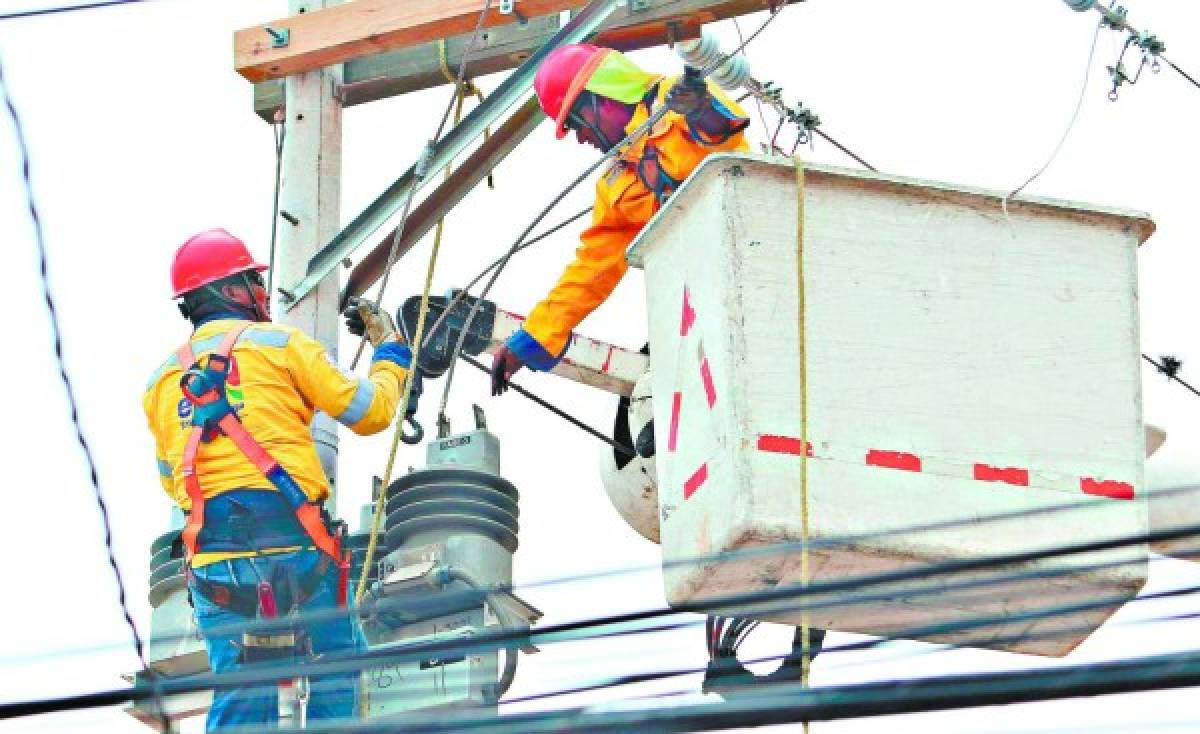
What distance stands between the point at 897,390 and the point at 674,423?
0.64 metres

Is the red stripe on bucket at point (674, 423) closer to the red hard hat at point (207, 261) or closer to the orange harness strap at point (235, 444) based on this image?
the orange harness strap at point (235, 444)

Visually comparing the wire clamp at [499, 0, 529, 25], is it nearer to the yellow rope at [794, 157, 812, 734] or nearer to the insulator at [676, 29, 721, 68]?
the insulator at [676, 29, 721, 68]

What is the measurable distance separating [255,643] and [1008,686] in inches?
153

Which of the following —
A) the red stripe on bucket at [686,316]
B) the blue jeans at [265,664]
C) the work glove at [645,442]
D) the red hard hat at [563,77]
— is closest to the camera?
the red stripe on bucket at [686,316]

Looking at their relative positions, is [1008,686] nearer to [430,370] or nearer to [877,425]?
[877,425]

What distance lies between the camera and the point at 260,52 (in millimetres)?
10305

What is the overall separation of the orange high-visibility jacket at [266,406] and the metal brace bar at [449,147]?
4.48 feet

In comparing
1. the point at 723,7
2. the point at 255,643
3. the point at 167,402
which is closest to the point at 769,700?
the point at 255,643

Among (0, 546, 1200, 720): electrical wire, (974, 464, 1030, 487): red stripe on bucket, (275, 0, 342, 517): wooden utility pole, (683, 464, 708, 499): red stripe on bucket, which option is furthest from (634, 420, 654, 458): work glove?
(0, 546, 1200, 720): electrical wire

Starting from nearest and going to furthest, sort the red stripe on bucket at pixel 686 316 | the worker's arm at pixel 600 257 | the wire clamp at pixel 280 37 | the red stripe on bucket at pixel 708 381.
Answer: the red stripe on bucket at pixel 708 381 < the red stripe on bucket at pixel 686 316 < the worker's arm at pixel 600 257 < the wire clamp at pixel 280 37

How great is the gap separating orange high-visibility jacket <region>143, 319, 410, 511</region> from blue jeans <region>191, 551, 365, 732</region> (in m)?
0.21

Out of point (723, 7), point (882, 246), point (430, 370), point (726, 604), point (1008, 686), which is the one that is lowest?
point (1008, 686)

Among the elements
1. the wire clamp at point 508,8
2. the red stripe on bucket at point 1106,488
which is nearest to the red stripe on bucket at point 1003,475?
the red stripe on bucket at point 1106,488

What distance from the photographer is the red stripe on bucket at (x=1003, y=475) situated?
6844 millimetres
